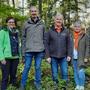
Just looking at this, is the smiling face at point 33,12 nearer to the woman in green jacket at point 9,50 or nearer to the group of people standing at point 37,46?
the group of people standing at point 37,46

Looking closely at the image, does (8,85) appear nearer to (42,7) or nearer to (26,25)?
(26,25)

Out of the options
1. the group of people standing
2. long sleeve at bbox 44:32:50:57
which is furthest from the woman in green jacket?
long sleeve at bbox 44:32:50:57

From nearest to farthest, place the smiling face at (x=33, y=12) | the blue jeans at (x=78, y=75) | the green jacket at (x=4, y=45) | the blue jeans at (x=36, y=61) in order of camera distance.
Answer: the green jacket at (x=4, y=45) < the smiling face at (x=33, y=12) < the blue jeans at (x=36, y=61) < the blue jeans at (x=78, y=75)

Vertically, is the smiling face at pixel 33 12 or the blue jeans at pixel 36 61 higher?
the smiling face at pixel 33 12

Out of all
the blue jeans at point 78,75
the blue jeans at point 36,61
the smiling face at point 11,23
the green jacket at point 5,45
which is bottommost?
the blue jeans at point 78,75

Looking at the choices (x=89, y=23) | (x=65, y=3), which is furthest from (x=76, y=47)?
(x=89, y=23)

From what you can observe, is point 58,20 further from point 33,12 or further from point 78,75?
point 78,75

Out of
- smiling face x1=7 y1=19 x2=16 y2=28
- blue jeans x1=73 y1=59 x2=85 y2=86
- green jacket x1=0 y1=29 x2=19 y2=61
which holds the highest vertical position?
smiling face x1=7 y1=19 x2=16 y2=28

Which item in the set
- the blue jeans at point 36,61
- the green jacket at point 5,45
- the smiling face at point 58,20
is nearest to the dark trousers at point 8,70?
the green jacket at point 5,45

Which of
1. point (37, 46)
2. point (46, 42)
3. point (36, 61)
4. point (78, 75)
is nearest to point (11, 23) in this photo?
point (37, 46)

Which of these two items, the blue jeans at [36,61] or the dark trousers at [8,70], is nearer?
the dark trousers at [8,70]

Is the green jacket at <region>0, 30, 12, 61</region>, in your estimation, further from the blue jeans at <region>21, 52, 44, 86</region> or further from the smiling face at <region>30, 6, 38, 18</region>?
the smiling face at <region>30, 6, 38, 18</region>

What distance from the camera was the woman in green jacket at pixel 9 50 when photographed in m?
9.91

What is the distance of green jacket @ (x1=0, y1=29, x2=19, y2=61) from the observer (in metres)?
9.89
